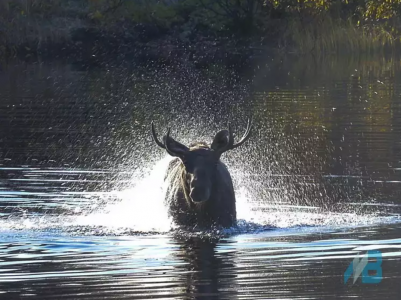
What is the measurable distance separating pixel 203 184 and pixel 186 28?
49873 millimetres

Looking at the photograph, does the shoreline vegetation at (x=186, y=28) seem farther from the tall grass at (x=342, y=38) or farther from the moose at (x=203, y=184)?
the moose at (x=203, y=184)

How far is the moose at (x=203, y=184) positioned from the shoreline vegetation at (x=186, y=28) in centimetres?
3943

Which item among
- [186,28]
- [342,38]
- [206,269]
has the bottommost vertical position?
[206,269]

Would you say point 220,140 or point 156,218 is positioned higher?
point 220,140

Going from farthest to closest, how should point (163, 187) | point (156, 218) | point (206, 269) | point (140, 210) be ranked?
point (140, 210) < point (163, 187) < point (156, 218) < point (206, 269)

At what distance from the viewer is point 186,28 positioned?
63625mm

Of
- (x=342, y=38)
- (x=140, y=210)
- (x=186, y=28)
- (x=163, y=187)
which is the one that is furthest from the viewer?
(x=186, y=28)

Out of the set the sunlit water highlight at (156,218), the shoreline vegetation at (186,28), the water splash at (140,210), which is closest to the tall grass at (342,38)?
the shoreline vegetation at (186,28)

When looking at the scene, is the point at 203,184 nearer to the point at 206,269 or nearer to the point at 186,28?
the point at 206,269

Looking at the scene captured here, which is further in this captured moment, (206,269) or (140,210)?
(140,210)

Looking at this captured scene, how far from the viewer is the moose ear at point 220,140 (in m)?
14.7

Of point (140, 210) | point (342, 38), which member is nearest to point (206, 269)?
point (140, 210)

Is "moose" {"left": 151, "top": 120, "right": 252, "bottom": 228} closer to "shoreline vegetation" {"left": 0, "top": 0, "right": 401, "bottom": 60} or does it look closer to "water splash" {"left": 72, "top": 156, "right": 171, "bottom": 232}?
"water splash" {"left": 72, "top": 156, "right": 171, "bottom": 232}

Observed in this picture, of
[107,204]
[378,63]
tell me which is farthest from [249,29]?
[107,204]
